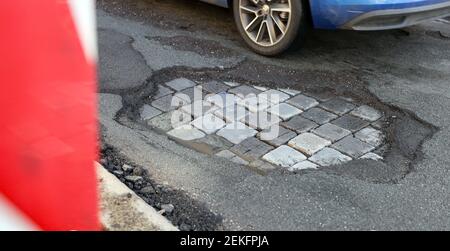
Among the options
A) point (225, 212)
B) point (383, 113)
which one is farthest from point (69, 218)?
point (383, 113)

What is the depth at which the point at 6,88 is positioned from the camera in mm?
1380

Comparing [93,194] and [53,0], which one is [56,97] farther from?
[93,194]

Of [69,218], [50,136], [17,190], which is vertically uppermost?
[50,136]

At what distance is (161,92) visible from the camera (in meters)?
4.24

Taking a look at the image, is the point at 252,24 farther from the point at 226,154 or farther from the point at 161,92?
the point at 226,154

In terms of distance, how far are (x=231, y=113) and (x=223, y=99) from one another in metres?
0.22

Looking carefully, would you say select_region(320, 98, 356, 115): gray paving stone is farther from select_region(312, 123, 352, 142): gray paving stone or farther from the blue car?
the blue car

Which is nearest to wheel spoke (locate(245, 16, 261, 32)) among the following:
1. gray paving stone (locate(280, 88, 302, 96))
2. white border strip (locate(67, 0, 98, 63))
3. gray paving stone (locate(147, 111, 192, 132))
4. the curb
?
gray paving stone (locate(280, 88, 302, 96))

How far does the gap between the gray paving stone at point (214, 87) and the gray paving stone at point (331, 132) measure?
91 centimetres

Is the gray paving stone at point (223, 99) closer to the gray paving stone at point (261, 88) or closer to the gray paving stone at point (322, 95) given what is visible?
the gray paving stone at point (261, 88)

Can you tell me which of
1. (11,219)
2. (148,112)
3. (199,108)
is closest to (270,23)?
(199,108)

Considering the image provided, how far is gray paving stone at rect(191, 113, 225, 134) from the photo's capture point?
3777 mm
